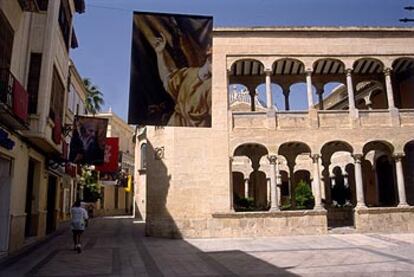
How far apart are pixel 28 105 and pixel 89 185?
28199 millimetres

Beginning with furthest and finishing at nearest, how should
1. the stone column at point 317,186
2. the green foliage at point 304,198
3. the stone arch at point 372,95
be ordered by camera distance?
the stone arch at point 372,95 < the green foliage at point 304,198 < the stone column at point 317,186

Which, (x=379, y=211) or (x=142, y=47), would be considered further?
(x=379, y=211)

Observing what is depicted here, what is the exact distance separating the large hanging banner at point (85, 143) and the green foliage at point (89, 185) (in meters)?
22.4

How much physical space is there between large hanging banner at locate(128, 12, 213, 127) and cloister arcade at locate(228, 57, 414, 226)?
27.2 ft

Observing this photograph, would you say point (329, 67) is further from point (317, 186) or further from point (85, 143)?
point (85, 143)

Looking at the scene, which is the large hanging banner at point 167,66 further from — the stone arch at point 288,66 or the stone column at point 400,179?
the stone column at point 400,179

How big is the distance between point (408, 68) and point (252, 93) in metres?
8.41

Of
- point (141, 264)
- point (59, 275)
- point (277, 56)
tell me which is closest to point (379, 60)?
point (277, 56)

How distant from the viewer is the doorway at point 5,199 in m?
13.3

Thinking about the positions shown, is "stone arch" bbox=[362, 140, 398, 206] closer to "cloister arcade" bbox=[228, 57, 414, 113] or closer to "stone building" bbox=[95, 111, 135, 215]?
"cloister arcade" bbox=[228, 57, 414, 113]

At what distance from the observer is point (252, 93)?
23.5 m

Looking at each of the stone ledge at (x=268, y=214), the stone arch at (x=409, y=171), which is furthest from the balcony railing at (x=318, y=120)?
the stone ledge at (x=268, y=214)

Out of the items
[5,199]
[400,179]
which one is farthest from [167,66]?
[400,179]

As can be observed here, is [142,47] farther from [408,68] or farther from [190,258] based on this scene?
[408,68]
